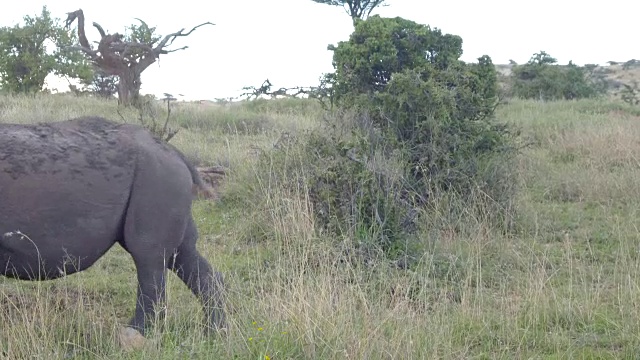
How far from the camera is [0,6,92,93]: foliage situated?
→ 73.4ft

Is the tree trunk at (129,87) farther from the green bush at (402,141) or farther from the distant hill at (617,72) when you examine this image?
the distant hill at (617,72)

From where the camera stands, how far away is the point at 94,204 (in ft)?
15.5

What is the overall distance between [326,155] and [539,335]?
12.3 ft

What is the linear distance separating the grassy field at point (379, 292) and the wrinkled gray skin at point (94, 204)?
0.26 metres

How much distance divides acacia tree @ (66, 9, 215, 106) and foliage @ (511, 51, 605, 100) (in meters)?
12.7

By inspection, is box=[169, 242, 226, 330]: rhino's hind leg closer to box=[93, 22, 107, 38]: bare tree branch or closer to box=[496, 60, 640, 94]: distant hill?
box=[93, 22, 107, 38]: bare tree branch

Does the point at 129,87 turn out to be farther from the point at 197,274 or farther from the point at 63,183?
the point at 63,183

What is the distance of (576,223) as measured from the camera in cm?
865

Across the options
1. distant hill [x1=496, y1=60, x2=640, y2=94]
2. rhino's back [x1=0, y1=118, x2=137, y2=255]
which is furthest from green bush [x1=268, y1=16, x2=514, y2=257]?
distant hill [x1=496, y1=60, x2=640, y2=94]

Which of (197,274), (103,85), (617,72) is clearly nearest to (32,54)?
(103,85)

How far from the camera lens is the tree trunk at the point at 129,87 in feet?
61.8

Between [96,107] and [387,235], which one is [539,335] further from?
[96,107]

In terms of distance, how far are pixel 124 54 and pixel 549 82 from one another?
49.4 feet

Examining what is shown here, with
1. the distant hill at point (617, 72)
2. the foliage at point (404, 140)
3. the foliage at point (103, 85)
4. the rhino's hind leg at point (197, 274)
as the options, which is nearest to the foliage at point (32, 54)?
the foliage at point (103, 85)
